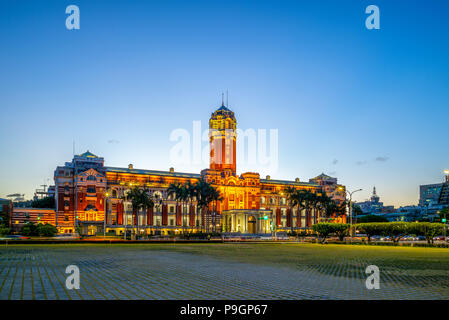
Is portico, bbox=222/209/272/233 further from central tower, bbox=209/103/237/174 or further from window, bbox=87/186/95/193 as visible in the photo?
window, bbox=87/186/95/193

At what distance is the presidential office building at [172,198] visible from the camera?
353 ft

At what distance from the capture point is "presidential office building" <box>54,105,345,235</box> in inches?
4237

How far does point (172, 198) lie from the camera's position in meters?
124

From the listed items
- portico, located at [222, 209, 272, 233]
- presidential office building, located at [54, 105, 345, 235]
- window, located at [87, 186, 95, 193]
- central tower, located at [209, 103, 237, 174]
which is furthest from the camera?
central tower, located at [209, 103, 237, 174]

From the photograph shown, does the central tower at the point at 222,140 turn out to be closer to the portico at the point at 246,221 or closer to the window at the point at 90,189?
the portico at the point at 246,221

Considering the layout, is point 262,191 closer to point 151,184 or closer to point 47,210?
point 151,184

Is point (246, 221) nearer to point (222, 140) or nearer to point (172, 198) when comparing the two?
point (172, 198)

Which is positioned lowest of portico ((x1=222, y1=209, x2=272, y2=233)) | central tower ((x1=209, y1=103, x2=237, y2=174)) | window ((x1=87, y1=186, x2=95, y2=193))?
portico ((x1=222, y1=209, x2=272, y2=233))

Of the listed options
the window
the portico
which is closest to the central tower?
the portico

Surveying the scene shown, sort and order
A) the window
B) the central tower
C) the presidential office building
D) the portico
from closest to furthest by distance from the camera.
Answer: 1. the presidential office building
2. the window
3. the portico
4. the central tower

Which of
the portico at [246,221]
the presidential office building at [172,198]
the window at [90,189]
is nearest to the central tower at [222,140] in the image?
the presidential office building at [172,198]

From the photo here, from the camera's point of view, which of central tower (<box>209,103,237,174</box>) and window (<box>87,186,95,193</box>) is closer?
window (<box>87,186,95,193</box>)

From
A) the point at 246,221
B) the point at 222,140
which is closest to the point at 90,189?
the point at 246,221
